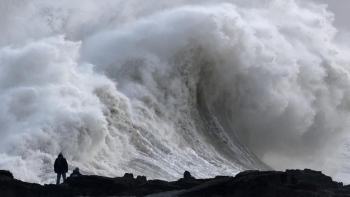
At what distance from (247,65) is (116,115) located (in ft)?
22.8

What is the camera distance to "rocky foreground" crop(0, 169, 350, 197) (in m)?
17.4

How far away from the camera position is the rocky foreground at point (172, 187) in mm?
17406

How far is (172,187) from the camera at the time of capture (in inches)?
749

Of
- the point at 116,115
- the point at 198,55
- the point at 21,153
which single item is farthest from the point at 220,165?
the point at 21,153

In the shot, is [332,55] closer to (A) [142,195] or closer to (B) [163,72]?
(B) [163,72]

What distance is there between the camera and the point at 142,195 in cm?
1820

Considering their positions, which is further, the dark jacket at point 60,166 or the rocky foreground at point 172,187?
the dark jacket at point 60,166

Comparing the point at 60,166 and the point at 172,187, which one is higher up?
the point at 60,166

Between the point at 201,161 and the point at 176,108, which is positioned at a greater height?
the point at 176,108

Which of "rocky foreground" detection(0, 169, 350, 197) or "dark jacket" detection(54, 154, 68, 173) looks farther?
"dark jacket" detection(54, 154, 68, 173)

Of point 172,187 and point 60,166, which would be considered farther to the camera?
point 60,166

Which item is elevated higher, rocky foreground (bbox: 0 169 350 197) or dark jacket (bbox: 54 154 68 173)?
dark jacket (bbox: 54 154 68 173)

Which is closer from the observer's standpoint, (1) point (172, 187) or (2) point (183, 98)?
(1) point (172, 187)

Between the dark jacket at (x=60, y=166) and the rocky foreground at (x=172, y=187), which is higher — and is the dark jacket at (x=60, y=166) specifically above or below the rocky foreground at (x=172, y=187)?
above
